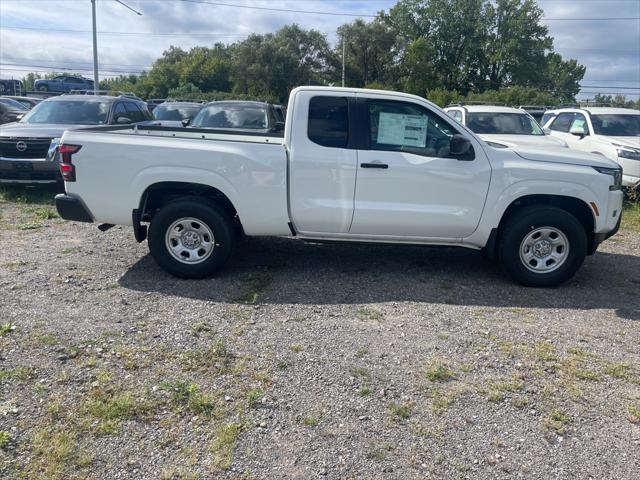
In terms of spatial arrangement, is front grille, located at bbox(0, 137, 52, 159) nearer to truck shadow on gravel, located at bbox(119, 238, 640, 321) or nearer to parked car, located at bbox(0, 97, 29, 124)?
truck shadow on gravel, located at bbox(119, 238, 640, 321)

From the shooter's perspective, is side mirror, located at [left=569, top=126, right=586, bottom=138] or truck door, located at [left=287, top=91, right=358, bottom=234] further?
side mirror, located at [left=569, top=126, right=586, bottom=138]

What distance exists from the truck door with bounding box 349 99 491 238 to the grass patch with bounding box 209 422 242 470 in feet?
9.50

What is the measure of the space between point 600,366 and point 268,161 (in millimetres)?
3363

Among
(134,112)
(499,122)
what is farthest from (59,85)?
(499,122)

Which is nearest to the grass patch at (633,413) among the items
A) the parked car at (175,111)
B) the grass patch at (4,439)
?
the grass patch at (4,439)

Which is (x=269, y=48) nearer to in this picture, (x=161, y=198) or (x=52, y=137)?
(x=52, y=137)

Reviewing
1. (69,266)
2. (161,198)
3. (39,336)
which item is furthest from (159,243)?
(39,336)

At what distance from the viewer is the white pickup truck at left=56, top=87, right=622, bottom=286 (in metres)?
5.57

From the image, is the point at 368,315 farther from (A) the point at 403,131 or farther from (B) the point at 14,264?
(B) the point at 14,264

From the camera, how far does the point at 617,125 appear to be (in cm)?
1202

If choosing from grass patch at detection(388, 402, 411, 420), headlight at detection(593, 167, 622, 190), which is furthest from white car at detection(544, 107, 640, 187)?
grass patch at detection(388, 402, 411, 420)

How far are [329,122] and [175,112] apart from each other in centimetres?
1246

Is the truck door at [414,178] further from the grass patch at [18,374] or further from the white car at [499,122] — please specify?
the white car at [499,122]

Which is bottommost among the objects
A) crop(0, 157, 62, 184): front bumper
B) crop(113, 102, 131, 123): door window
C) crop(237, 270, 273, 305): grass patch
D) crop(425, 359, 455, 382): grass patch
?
crop(425, 359, 455, 382): grass patch
